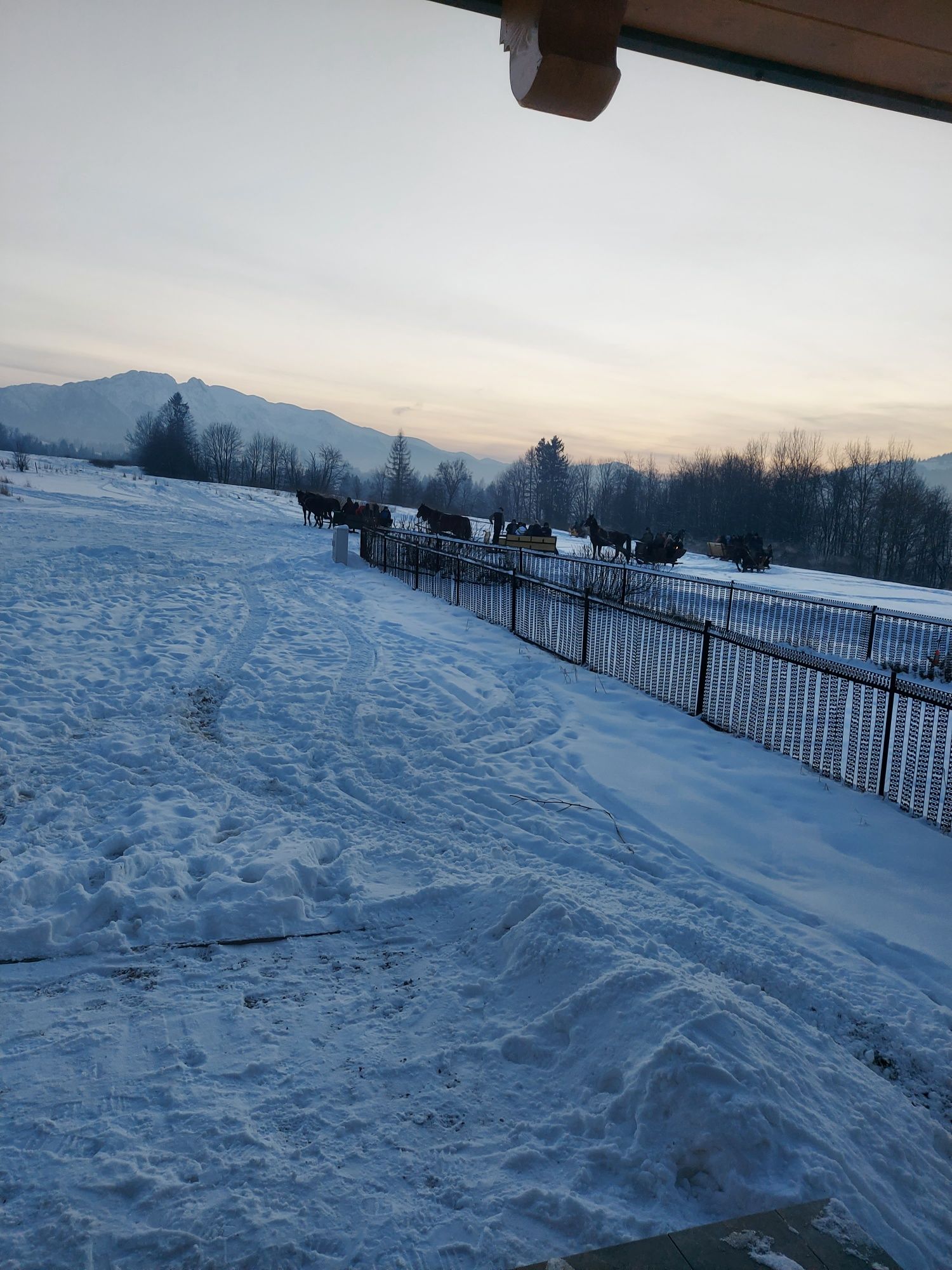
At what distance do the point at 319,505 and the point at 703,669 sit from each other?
28594 millimetres

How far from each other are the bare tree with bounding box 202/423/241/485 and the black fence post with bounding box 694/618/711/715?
96124 millimetres

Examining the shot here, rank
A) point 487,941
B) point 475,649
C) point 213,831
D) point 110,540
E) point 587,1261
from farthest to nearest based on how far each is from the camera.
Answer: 1. point 110,540
2. point 475,649
3. point 213,831
4. point 487,941
5. point 587,1261

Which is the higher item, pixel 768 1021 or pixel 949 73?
pixel 949 73

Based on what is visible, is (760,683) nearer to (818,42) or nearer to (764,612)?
(818,42)

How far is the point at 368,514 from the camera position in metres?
29.0

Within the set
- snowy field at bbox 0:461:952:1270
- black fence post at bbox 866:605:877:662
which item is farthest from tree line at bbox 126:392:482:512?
snowy field at bbox 0:461:952:1270

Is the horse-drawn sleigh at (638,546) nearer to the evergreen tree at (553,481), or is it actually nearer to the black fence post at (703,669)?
the black fence post at (703,669)

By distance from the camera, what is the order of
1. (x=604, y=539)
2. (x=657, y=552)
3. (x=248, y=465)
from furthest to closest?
1. (x=248, y=465)
2. (x=657, y=552)
3. (x=604, y=539)

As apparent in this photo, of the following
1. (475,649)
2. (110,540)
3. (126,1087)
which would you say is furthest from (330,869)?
(110,540)

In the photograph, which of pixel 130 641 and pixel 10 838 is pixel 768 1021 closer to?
pixel 10 838

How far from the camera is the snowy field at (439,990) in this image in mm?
2199

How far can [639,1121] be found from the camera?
2453mm

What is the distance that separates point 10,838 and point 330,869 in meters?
1.94

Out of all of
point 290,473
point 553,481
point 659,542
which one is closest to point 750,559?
point 659,542
